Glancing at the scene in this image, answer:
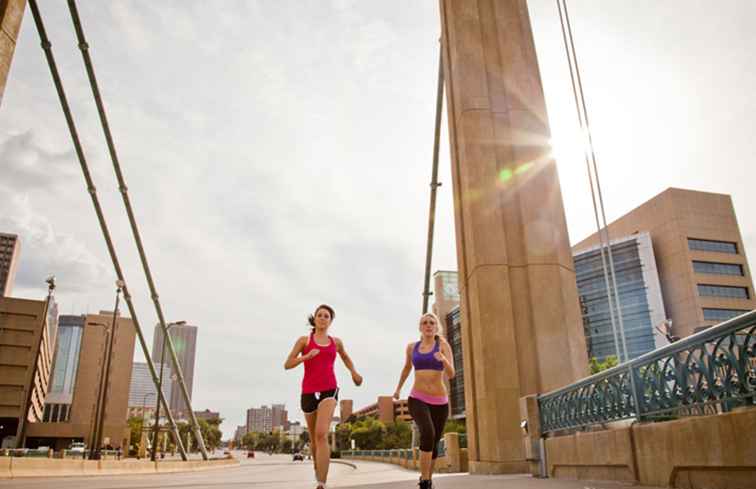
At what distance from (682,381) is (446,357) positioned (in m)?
2.14

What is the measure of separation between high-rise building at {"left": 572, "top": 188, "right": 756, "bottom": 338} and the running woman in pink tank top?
82983mm

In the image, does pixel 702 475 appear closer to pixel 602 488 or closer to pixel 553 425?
pixel 602 488

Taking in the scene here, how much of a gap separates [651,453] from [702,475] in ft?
2.67

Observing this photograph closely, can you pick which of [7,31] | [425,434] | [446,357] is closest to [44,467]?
[7,31]

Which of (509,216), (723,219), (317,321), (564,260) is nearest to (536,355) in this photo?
(564,260)

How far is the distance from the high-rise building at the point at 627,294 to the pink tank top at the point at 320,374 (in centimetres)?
8363

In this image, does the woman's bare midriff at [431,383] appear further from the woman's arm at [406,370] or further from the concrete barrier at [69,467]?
the concrete barrier at [69,467]

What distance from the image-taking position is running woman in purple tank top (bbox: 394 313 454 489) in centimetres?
545

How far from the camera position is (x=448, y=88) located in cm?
1309

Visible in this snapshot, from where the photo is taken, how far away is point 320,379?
5480 millimetres

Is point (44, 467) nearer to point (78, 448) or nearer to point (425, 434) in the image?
point (425, 434)

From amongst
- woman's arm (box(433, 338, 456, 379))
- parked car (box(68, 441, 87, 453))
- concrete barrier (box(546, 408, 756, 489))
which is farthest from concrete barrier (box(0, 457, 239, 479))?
parked car (box(68, 441, 87, 453))

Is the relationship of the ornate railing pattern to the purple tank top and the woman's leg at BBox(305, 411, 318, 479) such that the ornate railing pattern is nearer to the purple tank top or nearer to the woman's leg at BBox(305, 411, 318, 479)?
the purple tank top

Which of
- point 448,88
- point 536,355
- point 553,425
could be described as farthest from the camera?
point 448,88
